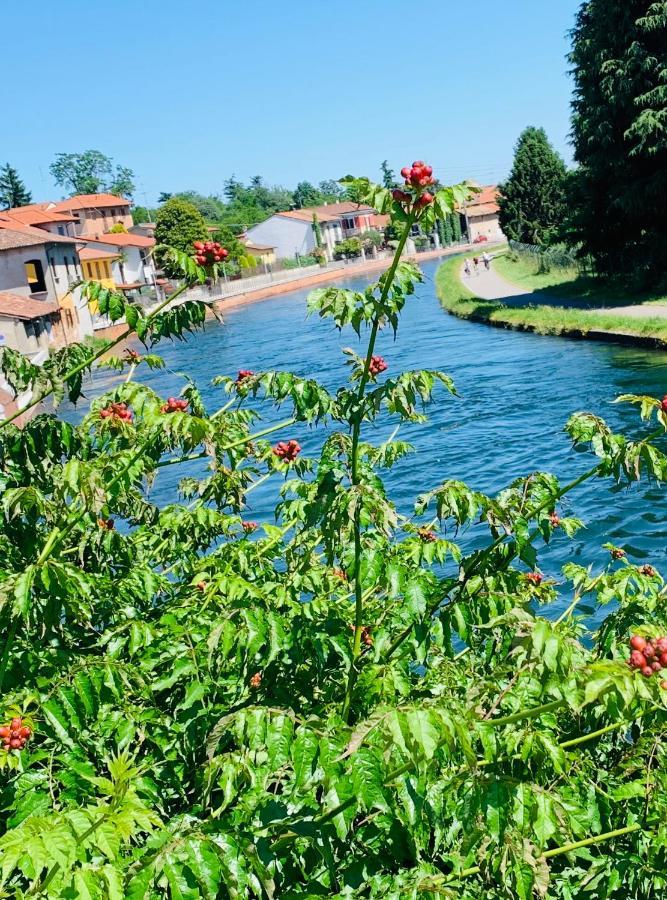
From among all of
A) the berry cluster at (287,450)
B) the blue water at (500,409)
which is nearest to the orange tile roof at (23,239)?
the blue water at (500,409)

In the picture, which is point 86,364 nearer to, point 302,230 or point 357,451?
point 357,451

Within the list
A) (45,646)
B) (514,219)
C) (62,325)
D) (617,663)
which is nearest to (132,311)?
(45,646)

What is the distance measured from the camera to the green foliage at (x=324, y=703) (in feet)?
9.57

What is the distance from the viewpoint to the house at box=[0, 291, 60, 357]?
4553cm

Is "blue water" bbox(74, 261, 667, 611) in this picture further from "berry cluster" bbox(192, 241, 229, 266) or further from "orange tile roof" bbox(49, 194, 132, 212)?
"orange tile roof" bbox(49, 194, 132, 212)

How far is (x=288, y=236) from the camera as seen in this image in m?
123

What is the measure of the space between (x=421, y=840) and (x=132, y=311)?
2805mm

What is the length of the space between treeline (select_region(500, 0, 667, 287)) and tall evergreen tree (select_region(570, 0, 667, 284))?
1.4 inches

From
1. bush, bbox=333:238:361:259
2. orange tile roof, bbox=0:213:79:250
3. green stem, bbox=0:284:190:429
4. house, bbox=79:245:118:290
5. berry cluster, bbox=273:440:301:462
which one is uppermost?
orange tile roof, bbox=0:213:79:250

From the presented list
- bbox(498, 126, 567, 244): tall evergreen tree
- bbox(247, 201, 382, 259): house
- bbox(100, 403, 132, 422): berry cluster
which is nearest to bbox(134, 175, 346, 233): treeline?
bbox(247, 201, 382, 259): house

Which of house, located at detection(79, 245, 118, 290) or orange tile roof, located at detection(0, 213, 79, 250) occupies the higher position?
orange tile roof, located at detection(0, 213, 79, 250)

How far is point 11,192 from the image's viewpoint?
385 feet

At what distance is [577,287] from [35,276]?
3682 centimetres

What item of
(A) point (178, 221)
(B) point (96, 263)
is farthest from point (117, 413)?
(A) point (178, 221)
